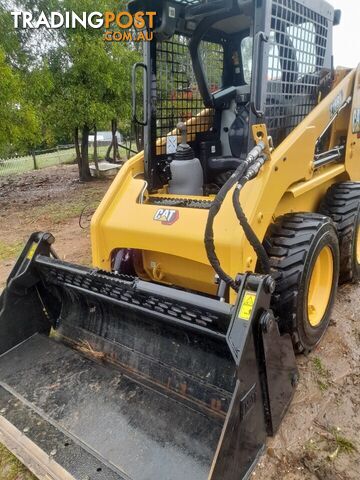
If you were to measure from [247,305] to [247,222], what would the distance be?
413 millimetres

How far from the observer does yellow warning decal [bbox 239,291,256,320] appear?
5.91 ft

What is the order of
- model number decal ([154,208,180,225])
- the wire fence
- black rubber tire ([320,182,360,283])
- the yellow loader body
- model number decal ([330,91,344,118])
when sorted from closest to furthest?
the yellow loader body < model number decal ([154,208,180,225]) < model number decal ([330,91,344,118]) < black rubber tire ([320,182,360,283]) < the wire fence

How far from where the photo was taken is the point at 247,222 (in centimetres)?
198

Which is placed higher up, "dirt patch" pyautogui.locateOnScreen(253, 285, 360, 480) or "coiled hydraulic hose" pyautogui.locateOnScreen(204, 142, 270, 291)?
"coiled hydraulic hose" pyautogui.locateOnScreen(204, 142, 270, 291)

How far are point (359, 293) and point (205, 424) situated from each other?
2320 mm

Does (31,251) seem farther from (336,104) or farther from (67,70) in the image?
(67,70)

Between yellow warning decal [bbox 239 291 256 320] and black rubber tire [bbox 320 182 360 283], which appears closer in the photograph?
yellow warning decal [bbox 239 291 256 320]

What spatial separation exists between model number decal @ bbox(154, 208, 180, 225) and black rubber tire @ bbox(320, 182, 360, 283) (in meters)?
1.49

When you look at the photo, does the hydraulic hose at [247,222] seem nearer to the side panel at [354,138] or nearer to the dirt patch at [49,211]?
Answer: the side panel at [354,138]

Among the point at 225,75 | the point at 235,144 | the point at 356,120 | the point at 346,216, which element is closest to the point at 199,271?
the point at 235,144

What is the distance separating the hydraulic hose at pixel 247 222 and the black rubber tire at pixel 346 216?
1312mm
